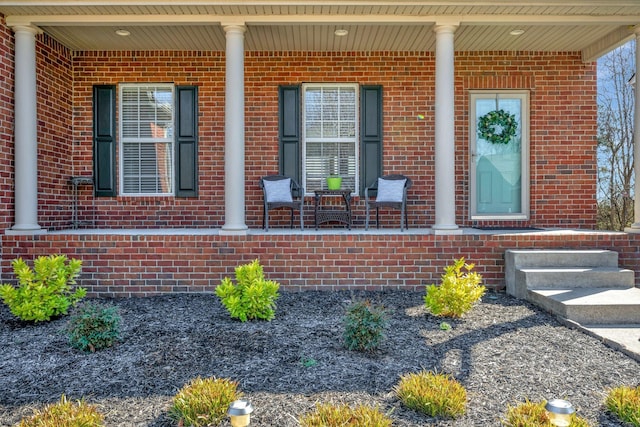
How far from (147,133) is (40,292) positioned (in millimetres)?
3259

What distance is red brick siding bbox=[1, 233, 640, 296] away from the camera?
208 inches

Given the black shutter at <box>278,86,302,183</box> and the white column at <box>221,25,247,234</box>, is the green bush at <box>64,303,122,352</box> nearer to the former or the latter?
the white column at <box>221,25,247,234</box>

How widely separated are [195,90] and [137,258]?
263 cm

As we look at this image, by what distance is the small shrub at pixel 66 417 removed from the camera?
7.58 feet

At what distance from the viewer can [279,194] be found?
627 cm

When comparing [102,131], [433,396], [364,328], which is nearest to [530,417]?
[433,396]

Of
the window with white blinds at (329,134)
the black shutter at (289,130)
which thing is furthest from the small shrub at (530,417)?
the black shutter at (289,130)

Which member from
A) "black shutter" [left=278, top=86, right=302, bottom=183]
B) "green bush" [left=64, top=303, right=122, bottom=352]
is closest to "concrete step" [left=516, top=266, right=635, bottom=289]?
"black shutter" [left=278, top=86, right=302, bottom=183]

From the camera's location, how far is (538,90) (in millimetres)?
6848

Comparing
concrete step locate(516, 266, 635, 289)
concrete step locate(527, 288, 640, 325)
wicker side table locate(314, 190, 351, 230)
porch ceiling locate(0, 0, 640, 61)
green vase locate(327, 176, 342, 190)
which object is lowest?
concrete step locate(527, 288, 640, 325)

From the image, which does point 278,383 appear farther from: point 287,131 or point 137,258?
point 287,131

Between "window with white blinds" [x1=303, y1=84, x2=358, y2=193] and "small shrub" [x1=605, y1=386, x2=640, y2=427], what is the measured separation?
4.58m

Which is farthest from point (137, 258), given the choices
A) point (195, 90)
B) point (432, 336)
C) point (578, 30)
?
point (578, 30)

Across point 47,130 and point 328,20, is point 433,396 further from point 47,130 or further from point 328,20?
point 47,130
